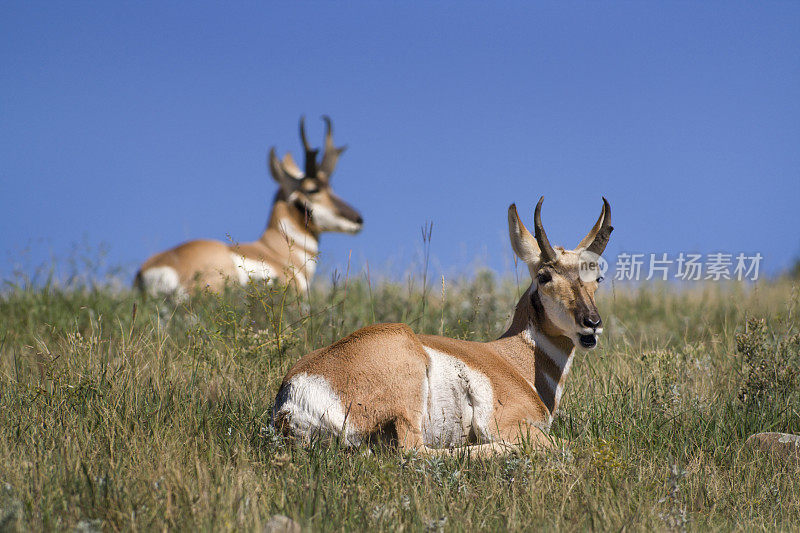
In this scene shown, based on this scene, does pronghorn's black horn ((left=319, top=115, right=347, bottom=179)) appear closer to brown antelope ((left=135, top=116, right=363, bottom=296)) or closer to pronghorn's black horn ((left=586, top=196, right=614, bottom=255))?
brown antelope ((left=135, top=116, right=363, bottom=296))

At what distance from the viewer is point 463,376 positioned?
14.5 ft

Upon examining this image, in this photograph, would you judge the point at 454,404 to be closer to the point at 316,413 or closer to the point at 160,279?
the point at 316,413

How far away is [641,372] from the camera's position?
19.4ft

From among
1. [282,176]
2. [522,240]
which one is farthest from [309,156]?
[522,240]

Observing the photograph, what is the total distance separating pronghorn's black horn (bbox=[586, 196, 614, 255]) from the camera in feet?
17.1

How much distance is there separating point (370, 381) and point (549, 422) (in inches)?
52.3

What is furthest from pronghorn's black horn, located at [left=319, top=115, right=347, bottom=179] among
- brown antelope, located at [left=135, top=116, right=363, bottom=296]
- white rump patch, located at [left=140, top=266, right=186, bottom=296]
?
white rump patch, located at [left=140, top=266, right=186, bottom=296]

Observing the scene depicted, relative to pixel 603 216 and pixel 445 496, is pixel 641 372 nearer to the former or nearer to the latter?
pixel 603 216

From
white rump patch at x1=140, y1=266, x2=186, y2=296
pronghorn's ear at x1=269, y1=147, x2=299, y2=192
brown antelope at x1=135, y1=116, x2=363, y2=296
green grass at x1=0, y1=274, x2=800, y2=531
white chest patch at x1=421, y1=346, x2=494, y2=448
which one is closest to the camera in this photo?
green grass at x1=0, y1=274, x2=800, y2=531

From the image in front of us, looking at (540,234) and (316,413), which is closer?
(316,413)

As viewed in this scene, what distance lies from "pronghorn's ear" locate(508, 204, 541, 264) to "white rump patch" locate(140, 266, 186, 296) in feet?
19.1

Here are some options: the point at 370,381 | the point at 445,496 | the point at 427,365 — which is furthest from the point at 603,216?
the point at 445,496

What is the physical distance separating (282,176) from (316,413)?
25.3 feet

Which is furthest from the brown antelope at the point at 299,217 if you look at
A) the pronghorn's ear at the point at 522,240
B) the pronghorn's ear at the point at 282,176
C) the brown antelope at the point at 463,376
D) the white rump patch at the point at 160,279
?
the brown antelope at the point at 463,376
